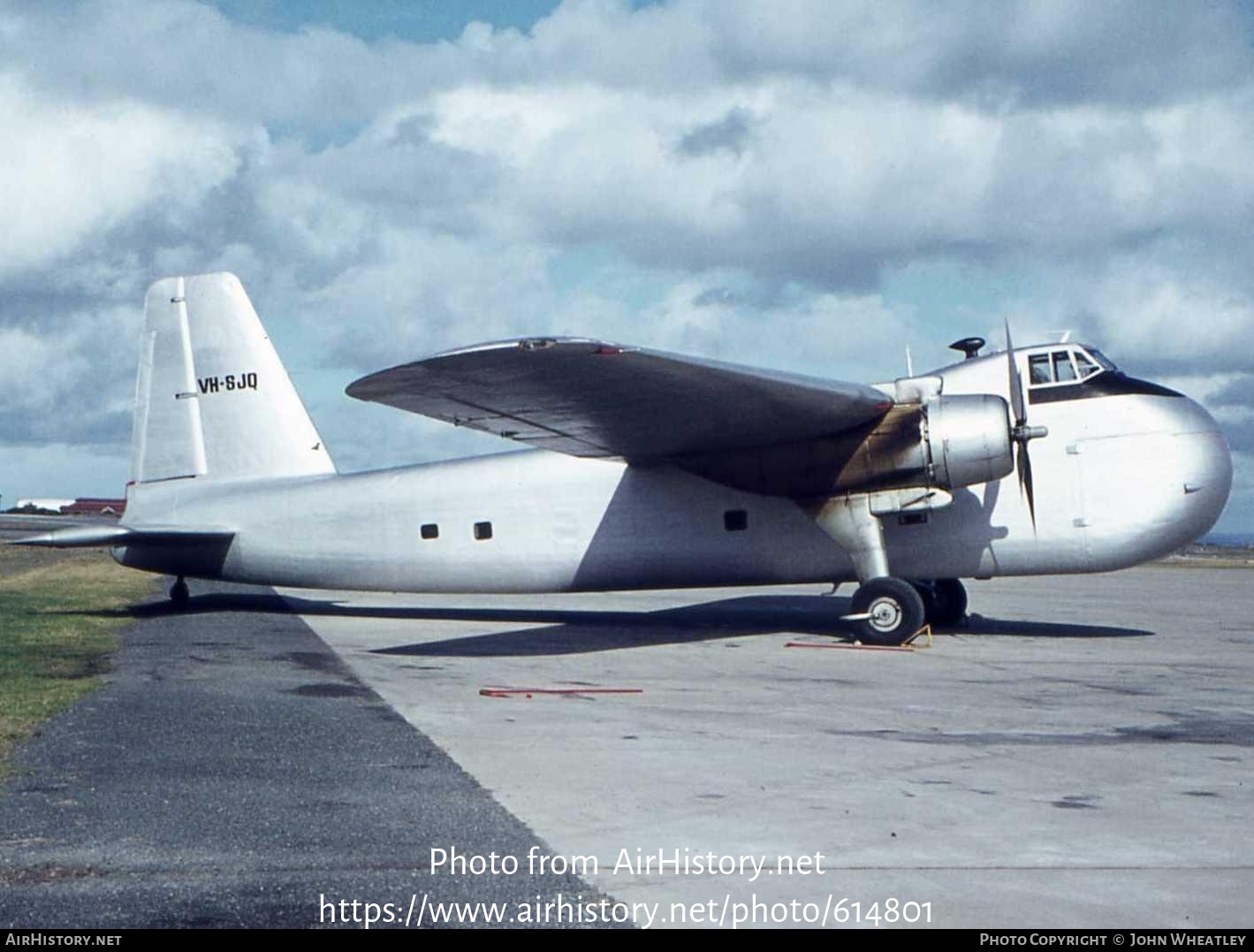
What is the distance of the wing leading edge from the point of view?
1398 centimetres

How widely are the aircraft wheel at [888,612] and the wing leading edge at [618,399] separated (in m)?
2.23

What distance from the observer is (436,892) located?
554 centimetres

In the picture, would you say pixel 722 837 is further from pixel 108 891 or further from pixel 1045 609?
pixel 1045 609

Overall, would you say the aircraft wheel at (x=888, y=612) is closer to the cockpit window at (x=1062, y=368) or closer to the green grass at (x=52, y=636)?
the cockpit window at (x=1062, y=368)

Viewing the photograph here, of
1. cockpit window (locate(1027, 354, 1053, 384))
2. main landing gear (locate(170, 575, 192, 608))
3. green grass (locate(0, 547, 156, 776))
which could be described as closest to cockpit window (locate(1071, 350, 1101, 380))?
cockpit window (locate(1027, 354, 1053, 384))

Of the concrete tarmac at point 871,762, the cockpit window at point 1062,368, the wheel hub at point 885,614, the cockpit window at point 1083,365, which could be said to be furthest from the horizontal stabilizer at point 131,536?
the cockpit window at point 1083,365

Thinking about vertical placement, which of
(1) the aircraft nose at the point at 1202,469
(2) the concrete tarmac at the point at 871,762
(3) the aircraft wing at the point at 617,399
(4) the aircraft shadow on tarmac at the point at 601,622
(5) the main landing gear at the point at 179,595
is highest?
(3) the aircraft wing at the point at 617,399

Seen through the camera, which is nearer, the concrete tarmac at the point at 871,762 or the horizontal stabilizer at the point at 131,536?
the concrete tarmac at the point at 871,762

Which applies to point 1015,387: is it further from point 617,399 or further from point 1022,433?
point 617,399

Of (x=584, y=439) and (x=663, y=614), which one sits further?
(x=663, y=614)

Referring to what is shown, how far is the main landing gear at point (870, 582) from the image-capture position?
16.9 metres
